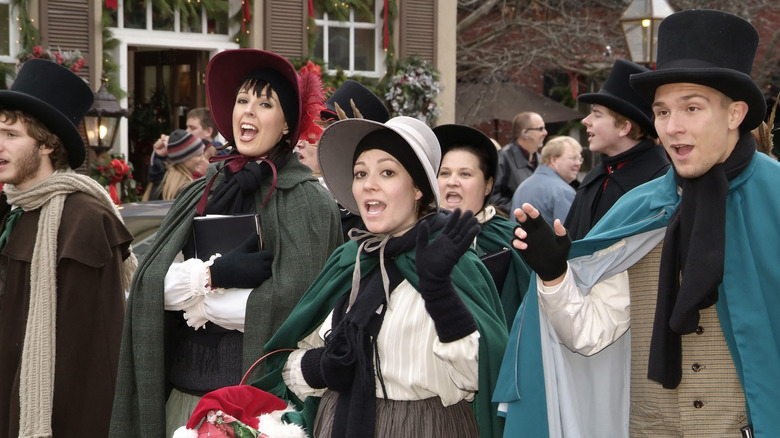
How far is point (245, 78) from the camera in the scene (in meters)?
4.31

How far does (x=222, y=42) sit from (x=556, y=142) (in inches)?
207

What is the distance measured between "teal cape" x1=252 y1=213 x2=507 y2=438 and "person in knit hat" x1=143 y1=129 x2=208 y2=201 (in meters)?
4.35

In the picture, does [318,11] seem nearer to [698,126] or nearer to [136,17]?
[136,17]

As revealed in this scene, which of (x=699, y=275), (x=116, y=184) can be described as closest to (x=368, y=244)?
(x=699, y=275)

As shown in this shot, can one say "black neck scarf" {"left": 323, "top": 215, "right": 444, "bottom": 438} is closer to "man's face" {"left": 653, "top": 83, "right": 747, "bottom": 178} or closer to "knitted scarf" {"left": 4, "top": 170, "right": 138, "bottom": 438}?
"man's face" {"left": 653, "top": 83, "right": 747, "bottom": 178}

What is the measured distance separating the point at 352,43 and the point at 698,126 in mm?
10571

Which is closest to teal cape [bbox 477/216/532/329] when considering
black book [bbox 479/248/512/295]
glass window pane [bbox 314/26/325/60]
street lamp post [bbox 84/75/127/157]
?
black book [bbox 479/248/512/295]

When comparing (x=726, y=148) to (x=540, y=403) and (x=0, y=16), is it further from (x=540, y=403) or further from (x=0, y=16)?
(x=0, y=16)

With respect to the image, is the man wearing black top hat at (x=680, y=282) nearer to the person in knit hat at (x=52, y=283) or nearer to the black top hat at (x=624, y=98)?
the person in knit hat at (x=52, y=283)

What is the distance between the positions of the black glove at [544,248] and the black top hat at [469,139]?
173cm

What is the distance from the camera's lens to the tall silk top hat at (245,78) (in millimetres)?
4215

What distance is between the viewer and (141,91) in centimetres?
1418

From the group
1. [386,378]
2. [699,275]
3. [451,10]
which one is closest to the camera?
[699,275]

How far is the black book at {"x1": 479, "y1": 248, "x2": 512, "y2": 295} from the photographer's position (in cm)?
444
